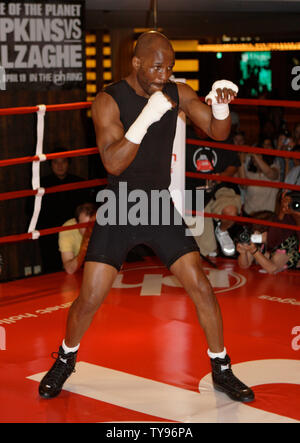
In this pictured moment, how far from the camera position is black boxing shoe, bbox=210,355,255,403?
302 centimetres

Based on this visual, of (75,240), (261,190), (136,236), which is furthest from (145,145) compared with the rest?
(261,190)

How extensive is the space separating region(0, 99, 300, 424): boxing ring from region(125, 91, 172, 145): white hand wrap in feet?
3.72

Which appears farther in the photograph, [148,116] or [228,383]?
[228,383]

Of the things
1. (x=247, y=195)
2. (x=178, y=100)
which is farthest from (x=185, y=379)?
(x=247, y=195)

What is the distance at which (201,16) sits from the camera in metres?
8.72

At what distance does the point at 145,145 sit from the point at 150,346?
1.21 meters

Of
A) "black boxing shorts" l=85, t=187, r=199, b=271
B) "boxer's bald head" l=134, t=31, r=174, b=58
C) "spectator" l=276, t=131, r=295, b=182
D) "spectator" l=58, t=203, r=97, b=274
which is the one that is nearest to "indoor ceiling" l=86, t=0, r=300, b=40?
"spectator" l=276, t=131, r=295, b=182

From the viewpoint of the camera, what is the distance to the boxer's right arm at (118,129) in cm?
277

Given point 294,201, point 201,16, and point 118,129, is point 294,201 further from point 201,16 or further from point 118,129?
point 201,16

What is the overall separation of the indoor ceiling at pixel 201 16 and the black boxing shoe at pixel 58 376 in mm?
3722

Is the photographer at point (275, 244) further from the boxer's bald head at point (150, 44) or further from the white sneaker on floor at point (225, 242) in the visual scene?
the boxer's bald head at point (150, 44)
